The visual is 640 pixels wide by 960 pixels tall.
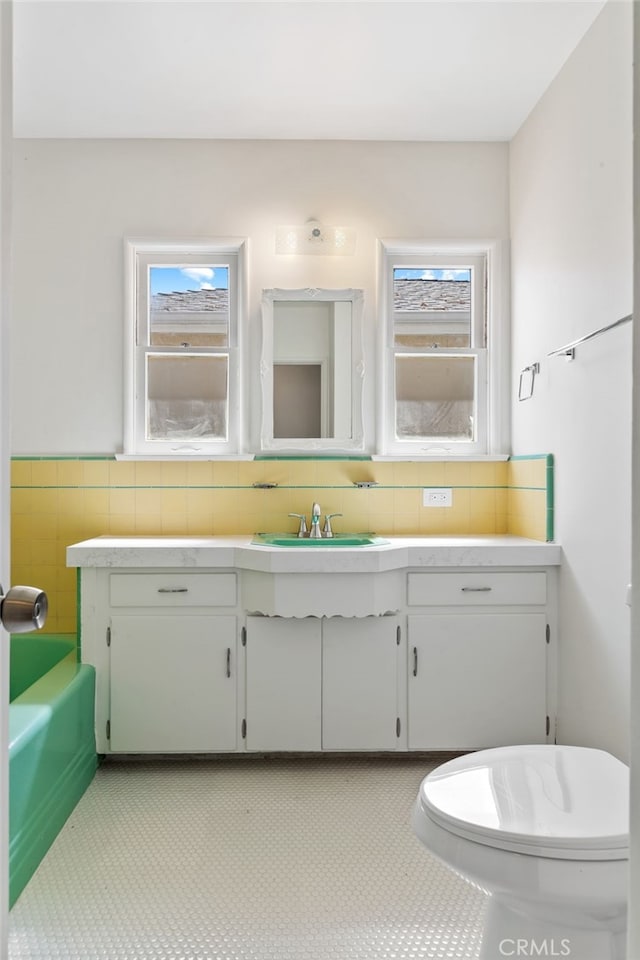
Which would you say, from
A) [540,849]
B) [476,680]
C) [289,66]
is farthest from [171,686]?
[289,66]

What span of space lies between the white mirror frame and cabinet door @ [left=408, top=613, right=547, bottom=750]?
89cm

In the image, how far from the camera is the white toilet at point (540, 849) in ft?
3.35

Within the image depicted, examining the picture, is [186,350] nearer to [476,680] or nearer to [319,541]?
[319,541]

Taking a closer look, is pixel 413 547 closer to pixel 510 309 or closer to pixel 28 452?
pixel 510 309

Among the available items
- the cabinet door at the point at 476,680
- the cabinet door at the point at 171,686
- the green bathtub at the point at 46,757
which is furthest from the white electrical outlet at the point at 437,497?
the green bathtub at the point at 46,757

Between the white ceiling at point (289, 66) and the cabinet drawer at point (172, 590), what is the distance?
189 centimetres

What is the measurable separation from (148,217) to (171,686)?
204 centimetres

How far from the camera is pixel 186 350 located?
115 inches

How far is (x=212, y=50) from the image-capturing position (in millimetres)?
2258

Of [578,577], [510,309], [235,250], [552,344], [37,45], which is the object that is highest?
[37,45]

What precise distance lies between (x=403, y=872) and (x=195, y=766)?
975 millimetres

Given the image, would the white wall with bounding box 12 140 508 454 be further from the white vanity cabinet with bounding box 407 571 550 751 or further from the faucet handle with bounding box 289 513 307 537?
the white vanity cabinet with bounding box 407 571 550 751

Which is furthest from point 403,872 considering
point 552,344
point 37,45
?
point 37,45

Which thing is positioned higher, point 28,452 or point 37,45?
point 37,45
